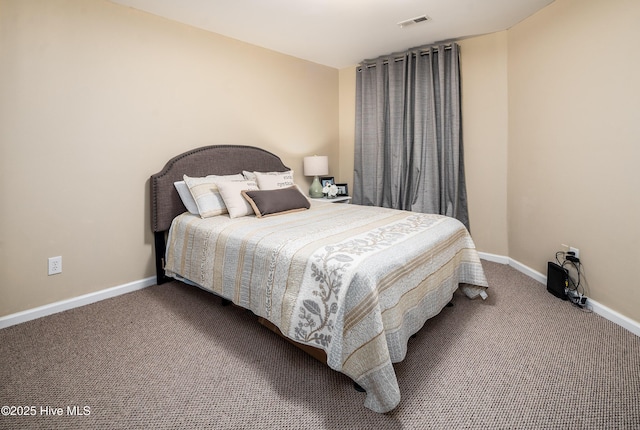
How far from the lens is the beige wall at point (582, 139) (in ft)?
6.51

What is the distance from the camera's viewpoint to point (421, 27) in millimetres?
3045

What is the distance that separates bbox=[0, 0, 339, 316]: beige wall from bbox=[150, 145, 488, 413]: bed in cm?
27

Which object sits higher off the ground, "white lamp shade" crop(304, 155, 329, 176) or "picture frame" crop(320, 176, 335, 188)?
"white lamp shade" crop(304, 155, 329, 176)

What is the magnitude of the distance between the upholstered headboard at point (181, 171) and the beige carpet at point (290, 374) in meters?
0.71

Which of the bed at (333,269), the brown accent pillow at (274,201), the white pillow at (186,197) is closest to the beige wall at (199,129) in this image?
the white pillow at (186,197)

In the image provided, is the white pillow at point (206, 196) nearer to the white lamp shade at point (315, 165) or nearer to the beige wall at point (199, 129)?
the beige wall at point (199, 129)

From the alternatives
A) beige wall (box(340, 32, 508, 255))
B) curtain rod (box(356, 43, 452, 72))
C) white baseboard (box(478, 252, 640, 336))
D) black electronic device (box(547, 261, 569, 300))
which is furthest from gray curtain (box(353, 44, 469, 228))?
black electronic device (box(547, 261, 569, 300))

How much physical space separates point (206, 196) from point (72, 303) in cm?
128

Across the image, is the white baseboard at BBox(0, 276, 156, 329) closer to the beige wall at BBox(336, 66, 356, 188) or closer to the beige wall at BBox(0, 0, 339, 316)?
the beige wall at BBox(0, 0, 339, 316)

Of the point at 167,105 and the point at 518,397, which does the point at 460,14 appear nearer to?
the point at 167,105

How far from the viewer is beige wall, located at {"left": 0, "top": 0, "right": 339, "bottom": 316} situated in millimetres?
2084

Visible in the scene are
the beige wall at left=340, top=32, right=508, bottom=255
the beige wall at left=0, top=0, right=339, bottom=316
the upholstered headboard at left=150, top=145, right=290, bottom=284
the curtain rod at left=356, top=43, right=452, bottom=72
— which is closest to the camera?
the beige wall at left=0, top=0, right=339, bottom=316

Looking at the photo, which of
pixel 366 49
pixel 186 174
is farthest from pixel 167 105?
pixel 366 49

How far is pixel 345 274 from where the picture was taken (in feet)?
4.50
